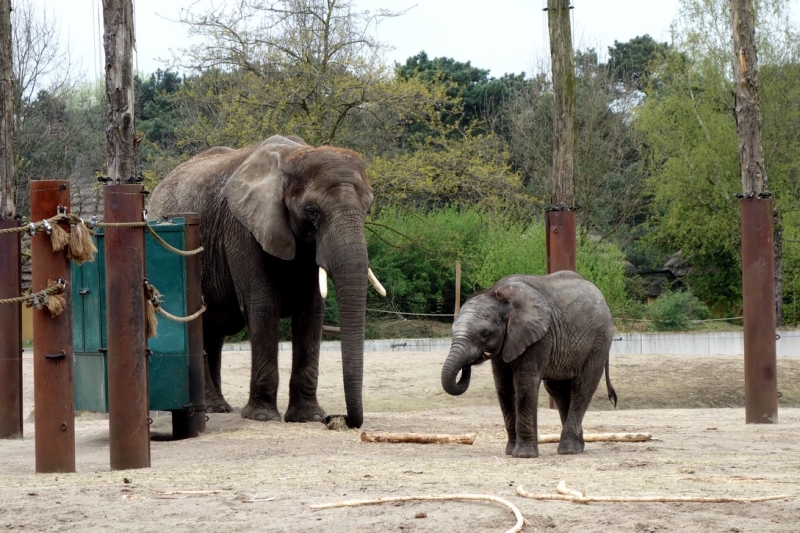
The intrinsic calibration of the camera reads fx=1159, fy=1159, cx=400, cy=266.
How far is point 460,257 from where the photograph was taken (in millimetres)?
30359

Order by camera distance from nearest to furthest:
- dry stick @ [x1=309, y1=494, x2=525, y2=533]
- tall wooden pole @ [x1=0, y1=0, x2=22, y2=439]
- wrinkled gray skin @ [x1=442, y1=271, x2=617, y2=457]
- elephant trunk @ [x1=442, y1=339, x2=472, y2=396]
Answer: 1. dry stick @ [x1=309, y1=494, x2=525, y2=533]
2. elephant trunk @ [x1=442, y1=339, x2=472, y2=396]
3. wrinkled gray skin @ [x1=442, y1=271, x2=617, y2=457]
4. tall wooden pole @ [x1=0, y1=0, x2=22, y2=439]

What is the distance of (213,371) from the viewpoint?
13.8 m

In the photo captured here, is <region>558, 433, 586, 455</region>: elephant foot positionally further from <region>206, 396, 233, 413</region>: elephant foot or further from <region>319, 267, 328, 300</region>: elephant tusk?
<region>206, 396, 233, 413</region>: elephant foot

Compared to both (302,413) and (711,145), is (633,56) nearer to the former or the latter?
(711,145)

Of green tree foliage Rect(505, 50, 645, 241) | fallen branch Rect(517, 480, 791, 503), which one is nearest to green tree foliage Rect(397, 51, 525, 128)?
green tree foliage Rect(505, 50, 645, 241)

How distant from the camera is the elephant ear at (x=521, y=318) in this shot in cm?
878

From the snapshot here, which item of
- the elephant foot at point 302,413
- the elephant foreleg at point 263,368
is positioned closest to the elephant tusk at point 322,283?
the elephant foreleg at point 263,368

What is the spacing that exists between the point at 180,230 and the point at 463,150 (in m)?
19.9

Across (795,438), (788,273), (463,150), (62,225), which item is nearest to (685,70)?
(788,273)

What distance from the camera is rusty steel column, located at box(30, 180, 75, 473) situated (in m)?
7.77

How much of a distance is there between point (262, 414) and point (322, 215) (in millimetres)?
2298

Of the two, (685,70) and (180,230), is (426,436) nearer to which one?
(180,230)

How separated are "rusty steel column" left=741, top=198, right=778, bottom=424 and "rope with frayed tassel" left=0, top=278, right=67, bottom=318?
25.1ft

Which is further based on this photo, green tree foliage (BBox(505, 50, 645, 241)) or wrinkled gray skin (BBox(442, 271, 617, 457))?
green tree foliage (BBox(505, 50, 645, 241))
